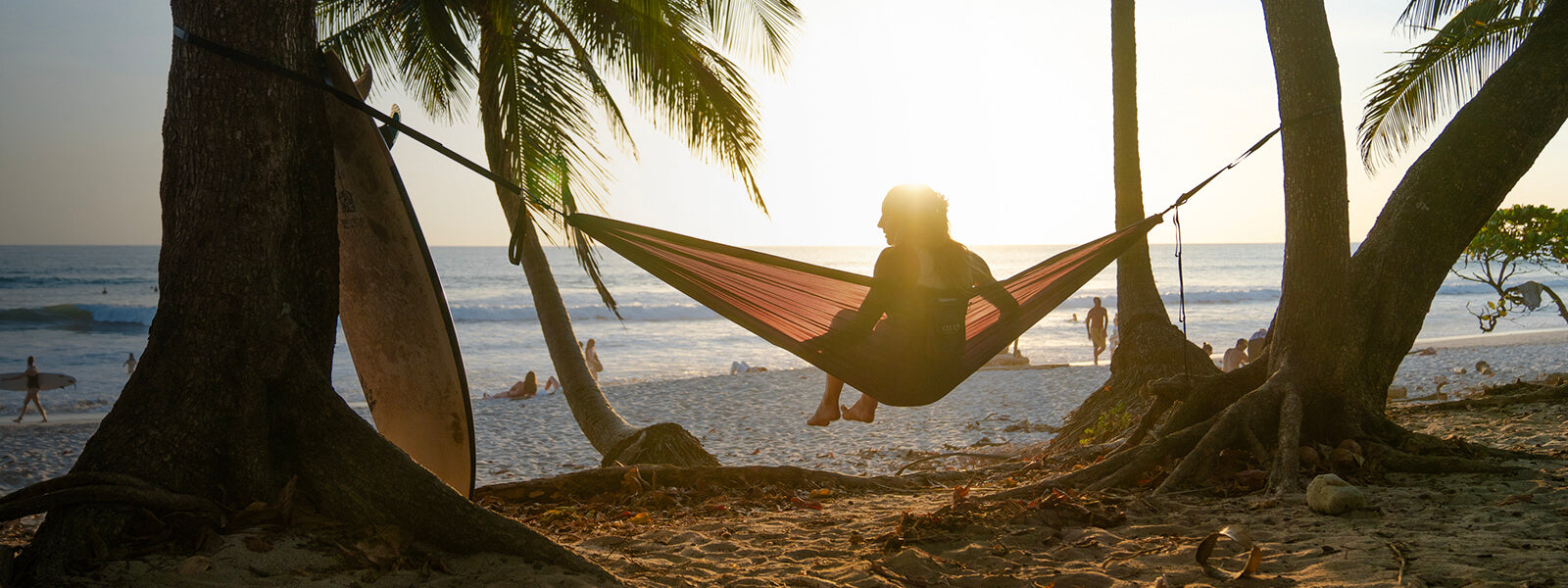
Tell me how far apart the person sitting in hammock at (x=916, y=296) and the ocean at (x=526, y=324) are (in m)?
5.46

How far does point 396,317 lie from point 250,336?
1.80ft

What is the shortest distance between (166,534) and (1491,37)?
20.3 ft

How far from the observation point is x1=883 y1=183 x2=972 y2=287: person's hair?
2.65 m

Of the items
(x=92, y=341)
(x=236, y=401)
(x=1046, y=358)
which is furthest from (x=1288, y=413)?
(x=92, y=341)

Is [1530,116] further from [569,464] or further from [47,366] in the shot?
[47,366]

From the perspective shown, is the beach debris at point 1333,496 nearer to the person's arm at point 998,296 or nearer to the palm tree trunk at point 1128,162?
the person's arm at point 998,296

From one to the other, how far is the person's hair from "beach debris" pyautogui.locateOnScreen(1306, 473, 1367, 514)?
104cm

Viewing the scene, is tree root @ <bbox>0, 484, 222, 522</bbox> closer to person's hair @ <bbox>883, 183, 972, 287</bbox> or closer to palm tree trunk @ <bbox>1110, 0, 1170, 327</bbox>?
person's hair @ <bbox>883, 183, 972, 287</bbox>

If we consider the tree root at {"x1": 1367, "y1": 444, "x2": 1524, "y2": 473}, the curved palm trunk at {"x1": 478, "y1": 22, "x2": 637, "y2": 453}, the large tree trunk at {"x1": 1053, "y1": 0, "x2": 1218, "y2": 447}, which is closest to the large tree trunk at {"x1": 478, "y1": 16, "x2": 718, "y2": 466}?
the curved palm trunk at {"x1": 478, "y1": 22, "x2": 637, "y2": 453}

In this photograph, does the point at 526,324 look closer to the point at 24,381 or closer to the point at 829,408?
the point at 24,381

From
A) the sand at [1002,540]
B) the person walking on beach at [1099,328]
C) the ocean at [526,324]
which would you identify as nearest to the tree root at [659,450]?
the sand at [1002,540]

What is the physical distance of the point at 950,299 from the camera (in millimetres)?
2557

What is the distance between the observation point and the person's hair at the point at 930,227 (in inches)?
104

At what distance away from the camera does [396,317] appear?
2.08 metres
